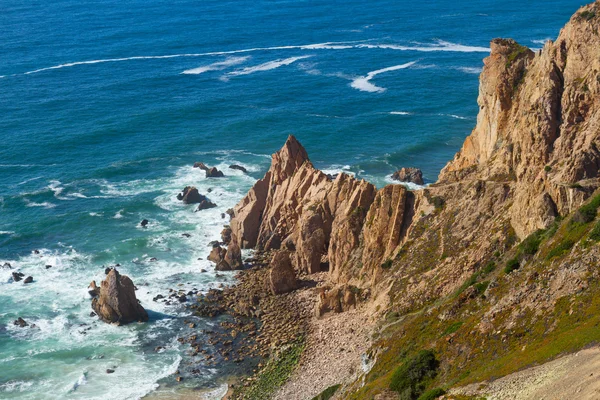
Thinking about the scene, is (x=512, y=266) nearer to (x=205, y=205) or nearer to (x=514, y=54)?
(x=514, y=54)

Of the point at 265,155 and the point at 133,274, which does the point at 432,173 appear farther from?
the point at 133,274

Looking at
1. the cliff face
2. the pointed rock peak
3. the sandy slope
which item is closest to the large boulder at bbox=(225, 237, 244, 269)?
the pointed rock peak

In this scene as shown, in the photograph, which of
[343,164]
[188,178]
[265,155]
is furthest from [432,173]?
[188,178]

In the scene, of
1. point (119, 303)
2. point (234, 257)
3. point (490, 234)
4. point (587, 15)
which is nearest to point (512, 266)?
point (490, 234)

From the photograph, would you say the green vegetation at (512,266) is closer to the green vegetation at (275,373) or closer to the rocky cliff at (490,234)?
the rocky cliff at (490,234)

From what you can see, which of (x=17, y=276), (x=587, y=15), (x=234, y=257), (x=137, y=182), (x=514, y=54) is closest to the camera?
(x=587, y=15)

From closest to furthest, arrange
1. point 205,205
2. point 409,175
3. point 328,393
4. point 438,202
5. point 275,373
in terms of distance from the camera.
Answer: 1. point 328,393
2. point 275,373
3. point 438,202
4. point 205,205
5. point 409,175
